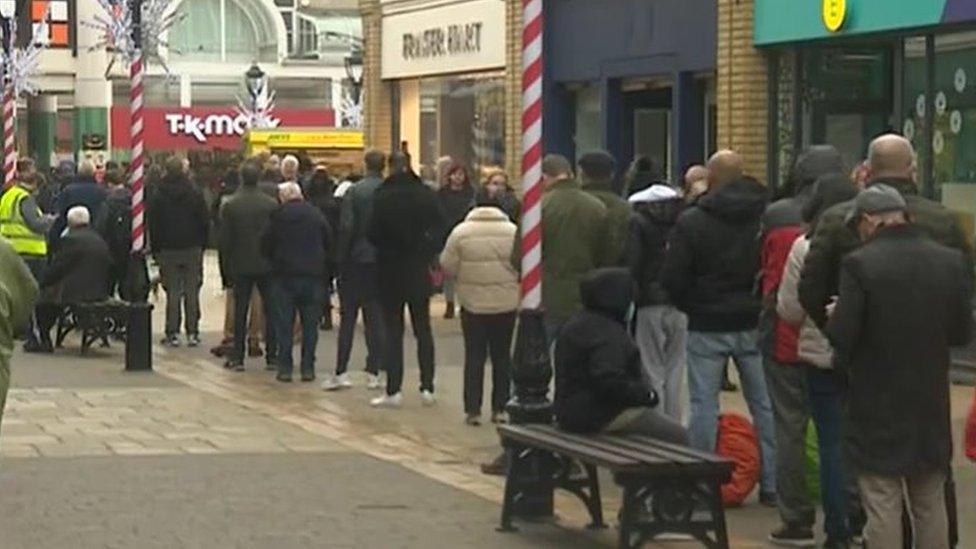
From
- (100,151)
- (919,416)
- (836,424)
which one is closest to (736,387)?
(836,424)

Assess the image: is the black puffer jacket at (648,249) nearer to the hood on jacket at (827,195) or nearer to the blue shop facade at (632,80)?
the hood on jacket at (827,195)

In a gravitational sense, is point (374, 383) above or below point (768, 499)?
below

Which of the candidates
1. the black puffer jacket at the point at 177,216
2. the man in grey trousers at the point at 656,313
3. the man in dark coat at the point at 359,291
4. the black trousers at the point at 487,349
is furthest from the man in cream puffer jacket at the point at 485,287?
the black puffer jacket at the point at 177,216

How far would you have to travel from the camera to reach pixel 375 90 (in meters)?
33.4

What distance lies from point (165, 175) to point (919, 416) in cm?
1492

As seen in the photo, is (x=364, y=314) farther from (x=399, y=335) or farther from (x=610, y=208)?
(x=610, y=208)

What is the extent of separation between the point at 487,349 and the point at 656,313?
245 centimetres

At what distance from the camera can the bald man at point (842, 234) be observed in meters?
9.80

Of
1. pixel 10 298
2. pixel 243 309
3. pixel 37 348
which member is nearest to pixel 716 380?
pixel 10 298

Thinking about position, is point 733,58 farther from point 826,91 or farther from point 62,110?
point 62,110

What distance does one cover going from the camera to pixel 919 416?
8.86m

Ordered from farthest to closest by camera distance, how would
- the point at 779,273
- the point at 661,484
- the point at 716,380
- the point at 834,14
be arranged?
the point at 834,14 → the point at 716,380 → the point at 779,273 → the point at 661,484

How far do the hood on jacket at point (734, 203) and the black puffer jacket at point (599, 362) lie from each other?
101 centimetres

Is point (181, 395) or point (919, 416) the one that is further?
point (181, 395)
